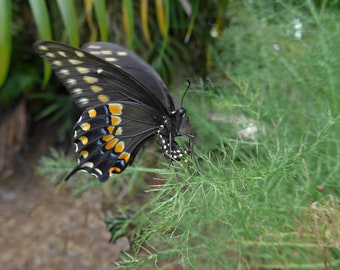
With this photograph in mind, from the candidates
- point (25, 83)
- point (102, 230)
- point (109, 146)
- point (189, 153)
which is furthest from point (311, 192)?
point (25, 83)

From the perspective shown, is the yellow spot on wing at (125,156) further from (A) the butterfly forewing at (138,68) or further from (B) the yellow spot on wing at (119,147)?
(A) the butterfly forewing at (138,68)

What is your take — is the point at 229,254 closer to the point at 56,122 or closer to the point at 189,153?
the point at 189,153

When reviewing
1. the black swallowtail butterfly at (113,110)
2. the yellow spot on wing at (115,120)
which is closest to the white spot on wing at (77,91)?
the black swallowtail butterfly at (113,110)

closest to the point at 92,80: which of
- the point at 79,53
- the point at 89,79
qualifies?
the point at 89,79

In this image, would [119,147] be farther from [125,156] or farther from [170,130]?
[170,130]

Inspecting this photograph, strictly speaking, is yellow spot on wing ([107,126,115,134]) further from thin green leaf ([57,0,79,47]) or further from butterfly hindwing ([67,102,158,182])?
thin green leaf ([57,0,79,47])

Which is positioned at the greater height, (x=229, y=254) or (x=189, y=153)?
(x=189, y=153)

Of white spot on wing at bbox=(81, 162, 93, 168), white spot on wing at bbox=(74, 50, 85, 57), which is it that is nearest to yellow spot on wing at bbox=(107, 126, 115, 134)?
white spot on wing at bbox=(81, 162, 93, 168)

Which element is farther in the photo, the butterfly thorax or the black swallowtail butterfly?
the black swallowtail butterfly
